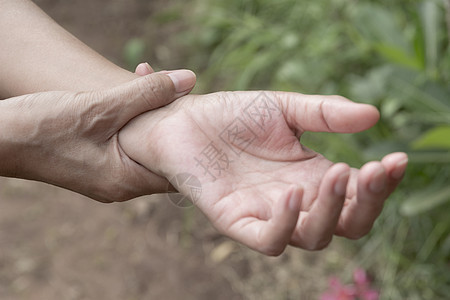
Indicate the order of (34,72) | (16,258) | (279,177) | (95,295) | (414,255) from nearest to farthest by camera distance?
1. (279,177)
2. (34,72)
3. (414,255)
4. (95,295)
5. (16,258)

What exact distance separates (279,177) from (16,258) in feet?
4.50

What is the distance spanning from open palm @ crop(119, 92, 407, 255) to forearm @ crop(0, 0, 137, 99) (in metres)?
0.17

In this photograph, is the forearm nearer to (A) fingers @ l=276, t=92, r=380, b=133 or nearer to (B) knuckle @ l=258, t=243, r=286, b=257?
(A) fingers @ l=276, t=92, r=380, b=133

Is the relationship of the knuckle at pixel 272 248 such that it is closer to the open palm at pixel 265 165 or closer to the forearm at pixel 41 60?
the open palm at pixel 265 165

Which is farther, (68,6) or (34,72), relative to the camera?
(68,6)

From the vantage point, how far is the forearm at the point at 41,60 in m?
1.23

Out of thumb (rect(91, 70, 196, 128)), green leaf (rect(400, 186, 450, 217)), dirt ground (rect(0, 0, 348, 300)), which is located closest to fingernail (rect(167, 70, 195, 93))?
thumb (rect(91, 70, 196, 128))

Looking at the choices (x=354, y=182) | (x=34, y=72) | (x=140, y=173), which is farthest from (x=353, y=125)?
(x=34, y=72)

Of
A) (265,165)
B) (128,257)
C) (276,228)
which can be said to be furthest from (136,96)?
(128,257)

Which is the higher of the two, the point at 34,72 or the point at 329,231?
the point at 34,72

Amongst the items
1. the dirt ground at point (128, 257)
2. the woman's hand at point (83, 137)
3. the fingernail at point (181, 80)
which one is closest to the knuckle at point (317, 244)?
the woman's hand at point (83, 137)

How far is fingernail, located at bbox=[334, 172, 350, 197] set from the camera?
0.83 meters

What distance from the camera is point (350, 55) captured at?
2.12 metres

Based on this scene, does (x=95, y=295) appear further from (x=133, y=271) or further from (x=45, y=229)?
(x=45, y=229)
